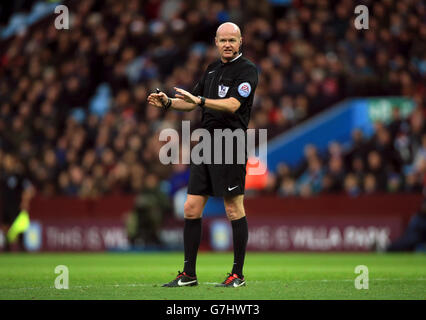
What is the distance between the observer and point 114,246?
789 inches

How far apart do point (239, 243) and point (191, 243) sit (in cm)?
46

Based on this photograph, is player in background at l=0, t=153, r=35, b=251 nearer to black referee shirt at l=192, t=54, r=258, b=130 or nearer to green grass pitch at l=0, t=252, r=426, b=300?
green grass pitch at l=0, t=252, r=426, b=300

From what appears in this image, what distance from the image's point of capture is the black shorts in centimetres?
815

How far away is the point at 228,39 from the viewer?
8148 mm

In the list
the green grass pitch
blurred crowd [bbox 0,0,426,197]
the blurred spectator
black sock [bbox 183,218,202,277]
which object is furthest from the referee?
the blurred spectator

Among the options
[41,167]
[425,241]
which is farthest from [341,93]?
[41,167]

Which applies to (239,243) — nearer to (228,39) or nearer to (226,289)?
(226,289)

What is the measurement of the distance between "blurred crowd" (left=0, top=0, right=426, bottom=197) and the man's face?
9.85 m

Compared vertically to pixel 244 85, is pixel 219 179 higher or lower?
lower

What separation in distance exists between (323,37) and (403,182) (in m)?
5.70

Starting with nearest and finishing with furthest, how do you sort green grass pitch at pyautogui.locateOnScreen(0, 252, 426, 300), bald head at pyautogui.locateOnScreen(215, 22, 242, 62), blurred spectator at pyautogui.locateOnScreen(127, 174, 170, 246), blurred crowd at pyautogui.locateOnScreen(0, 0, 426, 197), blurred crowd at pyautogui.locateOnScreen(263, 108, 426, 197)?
1. green grass pitch at pyautogui.locateOnScreen(0, 252, 426, 300)
2. bald head at pyautogui.locateOnScreen(215, 22, 242, 62)
3. blurred crowd at pyautogui.locateOnScreen(263, 108, 426, 197)
4. blurred spectator at pyautogui.locateOnScreen(127, 174, 170, 246)
5. blurred crowd at pyautogui.locateOnScreen(0, 0, 426, 197)

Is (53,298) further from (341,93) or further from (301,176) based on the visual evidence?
(341,93)

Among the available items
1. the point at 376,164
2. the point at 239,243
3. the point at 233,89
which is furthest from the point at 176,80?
the point at 239,243
